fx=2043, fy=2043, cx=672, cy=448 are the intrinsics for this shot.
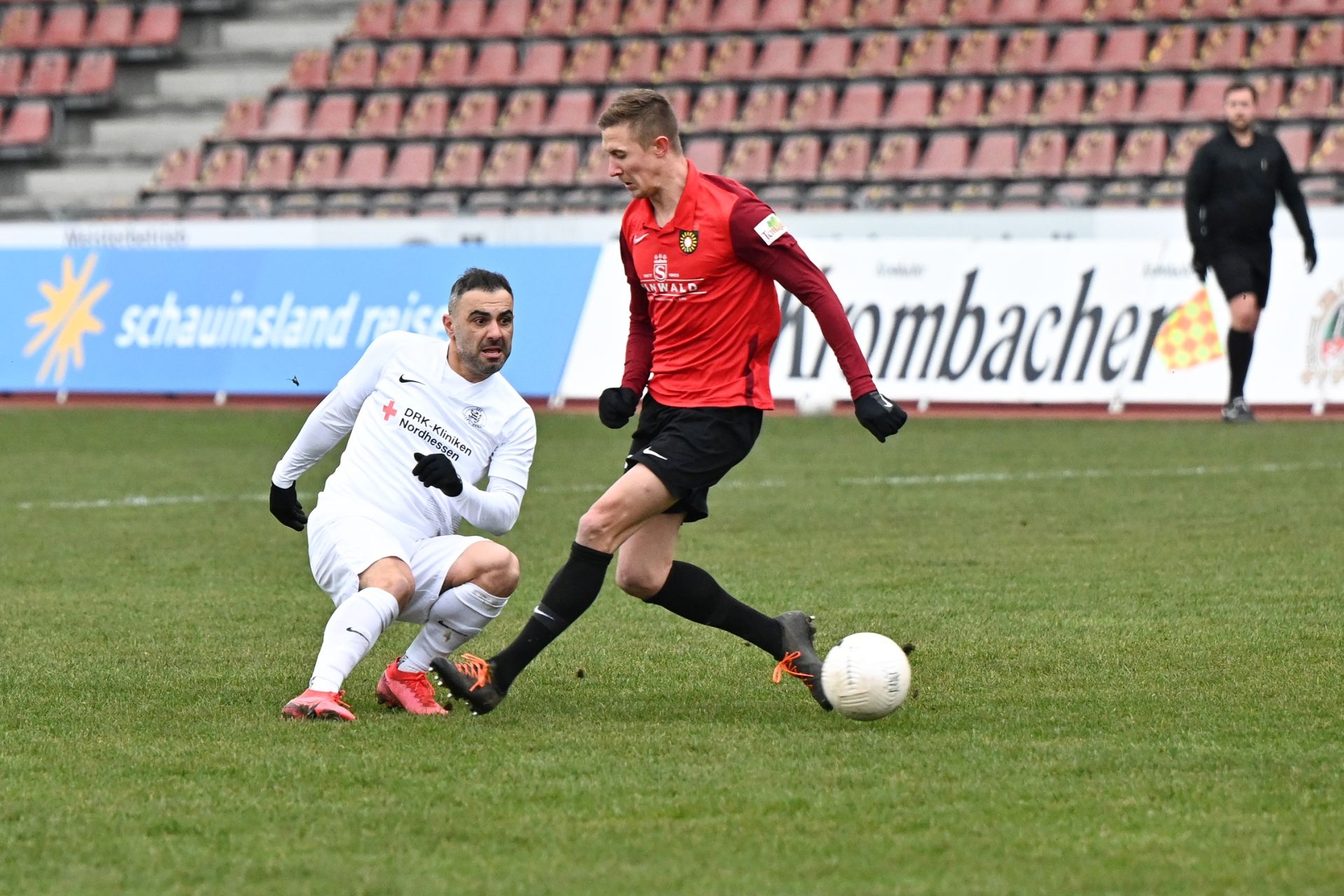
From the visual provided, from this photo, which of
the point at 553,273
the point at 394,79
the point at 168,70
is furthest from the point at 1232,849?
the point at 168,70

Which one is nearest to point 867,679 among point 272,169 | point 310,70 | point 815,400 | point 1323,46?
point 815,400

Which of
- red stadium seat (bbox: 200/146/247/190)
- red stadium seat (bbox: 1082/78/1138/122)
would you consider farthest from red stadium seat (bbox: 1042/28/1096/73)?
red stadium seat (bbox: 200/146/247/190)

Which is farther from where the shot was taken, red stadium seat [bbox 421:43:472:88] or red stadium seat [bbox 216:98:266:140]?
red stadium seat [bbox 216:98:266:140]

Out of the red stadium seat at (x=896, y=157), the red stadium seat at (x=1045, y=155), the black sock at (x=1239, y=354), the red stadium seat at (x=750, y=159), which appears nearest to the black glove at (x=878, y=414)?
the black sock at (x=1239, y=354)

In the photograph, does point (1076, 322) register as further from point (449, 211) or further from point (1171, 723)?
point (1171, 723)

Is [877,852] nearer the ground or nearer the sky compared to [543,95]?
nearer the ground

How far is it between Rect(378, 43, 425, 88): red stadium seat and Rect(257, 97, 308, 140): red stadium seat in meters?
1.08

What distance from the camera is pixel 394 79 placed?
2706 cm

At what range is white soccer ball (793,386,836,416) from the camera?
1778 centimetres

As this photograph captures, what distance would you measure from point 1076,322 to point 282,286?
24.9 feet

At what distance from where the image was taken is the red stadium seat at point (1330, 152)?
2072 cm

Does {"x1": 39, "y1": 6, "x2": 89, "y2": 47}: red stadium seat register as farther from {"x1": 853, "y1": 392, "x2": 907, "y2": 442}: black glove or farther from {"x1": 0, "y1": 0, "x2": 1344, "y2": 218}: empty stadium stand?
{"x1": 853, "y1": 392, "x2": 907, "y2": 442}: black glove

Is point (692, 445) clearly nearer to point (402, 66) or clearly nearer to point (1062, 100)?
point (1062, 100)

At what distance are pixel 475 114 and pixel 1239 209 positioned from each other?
Result: 13.5 metres
